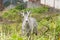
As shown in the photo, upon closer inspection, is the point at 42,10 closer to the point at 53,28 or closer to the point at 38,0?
the point at 38,0

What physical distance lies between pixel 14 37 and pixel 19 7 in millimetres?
15701

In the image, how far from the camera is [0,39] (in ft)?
30.9

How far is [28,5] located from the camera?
25109 millimetres

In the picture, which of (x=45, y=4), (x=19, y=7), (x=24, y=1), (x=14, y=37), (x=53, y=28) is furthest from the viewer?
(x=24, y=1)

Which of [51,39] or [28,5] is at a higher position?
[51,39]

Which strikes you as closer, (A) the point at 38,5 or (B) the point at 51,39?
(B) the point at 51,39

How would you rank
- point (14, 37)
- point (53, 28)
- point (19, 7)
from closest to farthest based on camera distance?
point (14, 37) → point (53, 28) → point (19, 7)

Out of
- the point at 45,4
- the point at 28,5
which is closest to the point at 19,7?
the point at 28,5

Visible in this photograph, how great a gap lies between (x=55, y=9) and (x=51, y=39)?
11.8m

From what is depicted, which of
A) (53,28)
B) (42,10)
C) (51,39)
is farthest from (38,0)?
(51,39)

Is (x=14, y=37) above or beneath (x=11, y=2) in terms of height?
above

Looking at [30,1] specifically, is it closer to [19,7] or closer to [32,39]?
[19,7]

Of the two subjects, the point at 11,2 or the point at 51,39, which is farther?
the point at 11,2

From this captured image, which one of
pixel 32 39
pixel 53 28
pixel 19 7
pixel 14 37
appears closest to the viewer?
pixel 14 37
